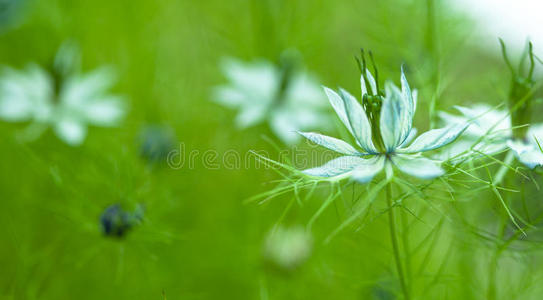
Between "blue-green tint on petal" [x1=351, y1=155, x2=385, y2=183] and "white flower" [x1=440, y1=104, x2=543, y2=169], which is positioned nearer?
"blue-green tint on petal" [x1=351, y1=155, x2=385, y2=183]

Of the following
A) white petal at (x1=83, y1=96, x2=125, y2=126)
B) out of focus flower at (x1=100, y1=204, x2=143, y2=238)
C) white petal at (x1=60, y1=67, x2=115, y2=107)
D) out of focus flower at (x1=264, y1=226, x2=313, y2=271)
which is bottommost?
out of focus flower at (x1=264, y1=226, x2=313, y2=271)

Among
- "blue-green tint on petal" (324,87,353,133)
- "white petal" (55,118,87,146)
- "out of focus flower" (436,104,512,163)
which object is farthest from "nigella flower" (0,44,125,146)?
"out of focus flower" (436,104,512,163)

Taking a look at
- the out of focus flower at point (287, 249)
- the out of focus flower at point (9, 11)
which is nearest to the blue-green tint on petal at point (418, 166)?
the out of focus flower at point (287, 249)

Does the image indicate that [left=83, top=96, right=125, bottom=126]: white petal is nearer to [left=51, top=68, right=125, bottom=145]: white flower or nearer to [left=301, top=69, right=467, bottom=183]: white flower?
[left=51, top=68, right=125, bottom=145]: white flower

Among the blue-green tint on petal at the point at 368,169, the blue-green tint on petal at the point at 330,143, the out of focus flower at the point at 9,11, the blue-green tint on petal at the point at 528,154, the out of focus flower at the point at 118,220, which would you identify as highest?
the out of focus flower at the point at 9,11

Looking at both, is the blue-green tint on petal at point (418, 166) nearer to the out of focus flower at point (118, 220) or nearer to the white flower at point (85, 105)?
the out of focus flower at point (118, 220)

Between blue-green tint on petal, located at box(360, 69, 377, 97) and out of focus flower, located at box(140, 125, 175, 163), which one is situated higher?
blue-green tint on petal, located at box(360, 69, 377, 97)

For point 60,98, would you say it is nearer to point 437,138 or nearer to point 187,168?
point 187,168

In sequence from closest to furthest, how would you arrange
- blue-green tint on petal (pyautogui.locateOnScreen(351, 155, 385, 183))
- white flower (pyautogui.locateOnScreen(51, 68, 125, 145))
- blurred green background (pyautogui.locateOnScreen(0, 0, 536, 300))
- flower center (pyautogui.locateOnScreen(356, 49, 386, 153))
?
blue-green tint on petal (pyautogui.locateOnScreen(351, 155, 385, 183)) → flower center (pyautogui.locateOnScreen(356, 49, 386, 153)) → blurred green background (pyautogui.locateOnScreen(0, 0, 536, 300)) → white flower (pyautogui.locateOnScreen(51, 68, 125, 145))
